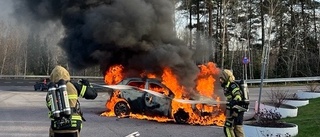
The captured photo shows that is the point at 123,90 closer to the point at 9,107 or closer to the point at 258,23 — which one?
the point at 9,107

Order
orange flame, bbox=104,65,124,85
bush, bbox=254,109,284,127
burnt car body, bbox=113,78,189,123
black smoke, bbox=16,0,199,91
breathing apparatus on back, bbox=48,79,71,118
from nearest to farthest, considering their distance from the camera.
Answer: breathing apparatus on back, bbox=48,79,71,118 → bush, bbox=254,109,284,127 → burnt car body, bbox=113,78,189,123 → black smoke, bbox=16,0,199,91 → orange flame, bbox=104,65,124,85

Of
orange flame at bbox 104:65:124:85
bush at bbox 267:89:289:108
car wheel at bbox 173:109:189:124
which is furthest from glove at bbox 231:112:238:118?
orange flame at bbox 104:65:124:85

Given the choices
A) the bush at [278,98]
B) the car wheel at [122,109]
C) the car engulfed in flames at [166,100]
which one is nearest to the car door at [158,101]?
the car engulfed in flames at [166,100]

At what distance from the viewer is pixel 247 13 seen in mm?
41219

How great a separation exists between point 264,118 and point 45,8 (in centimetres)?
1077

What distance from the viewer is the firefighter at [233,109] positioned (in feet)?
24.5

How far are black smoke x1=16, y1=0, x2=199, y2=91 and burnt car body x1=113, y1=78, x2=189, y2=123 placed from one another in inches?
26.0

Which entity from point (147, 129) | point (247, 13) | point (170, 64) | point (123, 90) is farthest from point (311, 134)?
point (247, 13)

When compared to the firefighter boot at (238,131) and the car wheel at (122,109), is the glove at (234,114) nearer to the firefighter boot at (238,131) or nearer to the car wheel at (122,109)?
the firefighter boot at (238,131)

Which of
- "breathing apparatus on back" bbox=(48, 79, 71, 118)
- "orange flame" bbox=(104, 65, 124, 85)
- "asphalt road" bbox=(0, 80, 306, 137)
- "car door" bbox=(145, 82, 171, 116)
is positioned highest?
→ "orange flame" bbox=(104, 65, 124, 85)

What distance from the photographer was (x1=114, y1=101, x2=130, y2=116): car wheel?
13.0 m

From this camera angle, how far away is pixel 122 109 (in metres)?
13.0

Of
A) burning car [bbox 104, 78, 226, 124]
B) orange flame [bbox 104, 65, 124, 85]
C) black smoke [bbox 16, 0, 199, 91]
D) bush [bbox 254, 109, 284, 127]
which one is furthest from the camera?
orange flame [bbox 104, 65, 124, 85]

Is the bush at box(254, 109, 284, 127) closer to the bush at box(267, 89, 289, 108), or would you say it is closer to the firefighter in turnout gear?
the bush at box(267, 89, 289, 108)
